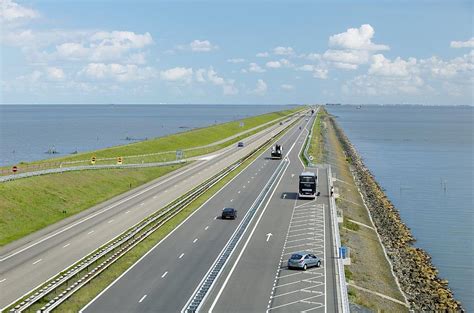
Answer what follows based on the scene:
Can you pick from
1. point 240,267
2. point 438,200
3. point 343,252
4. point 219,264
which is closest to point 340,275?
point 343,252

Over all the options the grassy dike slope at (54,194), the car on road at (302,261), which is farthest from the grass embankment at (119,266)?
the grassy dike slope at (54,194)

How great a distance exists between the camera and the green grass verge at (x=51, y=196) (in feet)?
192

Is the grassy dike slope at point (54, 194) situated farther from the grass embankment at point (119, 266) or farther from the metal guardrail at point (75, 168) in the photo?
the grass embankment at point (119, 266)

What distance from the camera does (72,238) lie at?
52594mm

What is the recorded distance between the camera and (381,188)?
112250 millimetres

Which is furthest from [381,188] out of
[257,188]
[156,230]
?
[156,230]

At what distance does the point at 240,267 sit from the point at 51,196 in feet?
114

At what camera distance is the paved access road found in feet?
134

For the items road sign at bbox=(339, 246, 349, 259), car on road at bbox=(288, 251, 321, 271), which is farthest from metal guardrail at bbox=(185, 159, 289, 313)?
road sign at bbox=(339, 246, 349, 259)

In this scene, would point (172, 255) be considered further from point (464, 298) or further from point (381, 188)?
point (381, 188)

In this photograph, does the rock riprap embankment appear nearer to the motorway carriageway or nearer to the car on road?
the motorway carriageway

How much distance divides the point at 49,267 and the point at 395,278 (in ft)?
95.0

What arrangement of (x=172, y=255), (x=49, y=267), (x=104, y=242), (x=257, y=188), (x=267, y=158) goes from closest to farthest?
(x=49, y=267) < (x=172, y=255) < (x=104, y=242) < (x=257, y=188) < (x=267, y=158)

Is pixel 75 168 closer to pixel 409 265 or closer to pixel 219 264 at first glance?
pixel 219 264
